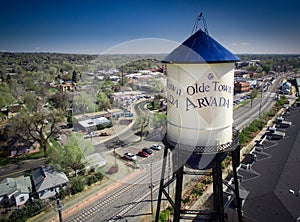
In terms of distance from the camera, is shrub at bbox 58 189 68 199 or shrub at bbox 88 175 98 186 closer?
shrub at bbox 58 189 68 199

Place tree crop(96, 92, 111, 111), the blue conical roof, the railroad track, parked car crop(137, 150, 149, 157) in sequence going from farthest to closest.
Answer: tree crop(96, 92, 111, 111) < parked car crop(137, 150, 149, 157) < the railroad track < the blue conical roof

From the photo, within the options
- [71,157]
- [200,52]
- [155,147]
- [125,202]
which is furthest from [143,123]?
[200,52]

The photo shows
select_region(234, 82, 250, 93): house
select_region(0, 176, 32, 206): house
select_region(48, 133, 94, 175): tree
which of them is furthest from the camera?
select_region(234, 82, 250, 93): house

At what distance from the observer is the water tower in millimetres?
4738

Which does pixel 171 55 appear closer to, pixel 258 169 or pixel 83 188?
pixel 258 169

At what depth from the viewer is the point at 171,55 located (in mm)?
5164

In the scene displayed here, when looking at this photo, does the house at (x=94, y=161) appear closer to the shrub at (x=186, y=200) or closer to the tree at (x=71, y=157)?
the tree at (x=71, y=157)

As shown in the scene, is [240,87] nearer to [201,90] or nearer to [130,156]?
[130,156]

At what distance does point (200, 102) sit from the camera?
4848 mm

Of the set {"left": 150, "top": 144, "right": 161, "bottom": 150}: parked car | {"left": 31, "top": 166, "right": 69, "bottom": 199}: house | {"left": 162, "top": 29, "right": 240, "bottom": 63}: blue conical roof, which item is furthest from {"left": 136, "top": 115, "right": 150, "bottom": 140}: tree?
{"left": 162, "top": 29, "right": 240, "bottom": 63}: blue conical roof

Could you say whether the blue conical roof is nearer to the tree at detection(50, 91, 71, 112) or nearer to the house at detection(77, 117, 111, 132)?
the house at detection(77, 117, 111, 132)

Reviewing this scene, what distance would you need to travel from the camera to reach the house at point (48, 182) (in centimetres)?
1079

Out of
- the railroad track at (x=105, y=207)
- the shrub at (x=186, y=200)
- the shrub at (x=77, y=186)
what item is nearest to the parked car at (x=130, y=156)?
the railroad track at (x=105, y=207)

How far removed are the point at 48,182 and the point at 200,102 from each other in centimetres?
950
